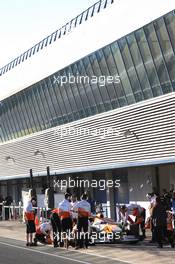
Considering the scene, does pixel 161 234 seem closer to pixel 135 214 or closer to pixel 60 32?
pixel 135 214

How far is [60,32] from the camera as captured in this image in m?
34.8

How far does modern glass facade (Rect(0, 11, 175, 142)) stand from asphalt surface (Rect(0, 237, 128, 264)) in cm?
801

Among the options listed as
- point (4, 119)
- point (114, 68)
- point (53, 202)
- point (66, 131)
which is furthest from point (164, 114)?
point (4, 119)

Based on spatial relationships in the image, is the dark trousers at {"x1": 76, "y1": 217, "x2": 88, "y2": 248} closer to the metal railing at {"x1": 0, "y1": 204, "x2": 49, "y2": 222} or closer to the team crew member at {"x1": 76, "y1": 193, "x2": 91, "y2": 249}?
the team crew member at {"x1": 76, "y1": 193, "x2": 91, "y2": 249}

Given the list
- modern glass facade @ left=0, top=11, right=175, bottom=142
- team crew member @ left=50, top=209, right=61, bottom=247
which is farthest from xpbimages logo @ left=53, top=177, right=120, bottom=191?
team crew member @ left=50, top=209, right=61, bottom=247

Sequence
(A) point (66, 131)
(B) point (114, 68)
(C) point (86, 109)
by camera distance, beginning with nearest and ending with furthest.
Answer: (B) point (114, 68)
(C) point (86, 109)
(A) point (66, 131)

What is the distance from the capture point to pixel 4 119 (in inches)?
1687

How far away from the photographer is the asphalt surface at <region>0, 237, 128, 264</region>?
53.4 ft

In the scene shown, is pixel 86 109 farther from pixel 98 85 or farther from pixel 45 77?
pixel 45 77

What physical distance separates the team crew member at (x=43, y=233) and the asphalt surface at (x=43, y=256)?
58 cm

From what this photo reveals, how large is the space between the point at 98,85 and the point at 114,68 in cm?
220

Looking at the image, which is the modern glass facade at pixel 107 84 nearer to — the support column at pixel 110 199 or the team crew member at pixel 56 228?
the support column at pixel 110 199

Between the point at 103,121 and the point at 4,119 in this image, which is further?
the point at 4,119

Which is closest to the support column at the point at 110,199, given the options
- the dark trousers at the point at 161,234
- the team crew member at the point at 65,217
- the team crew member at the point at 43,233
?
the team crew member at the point at 43,233
